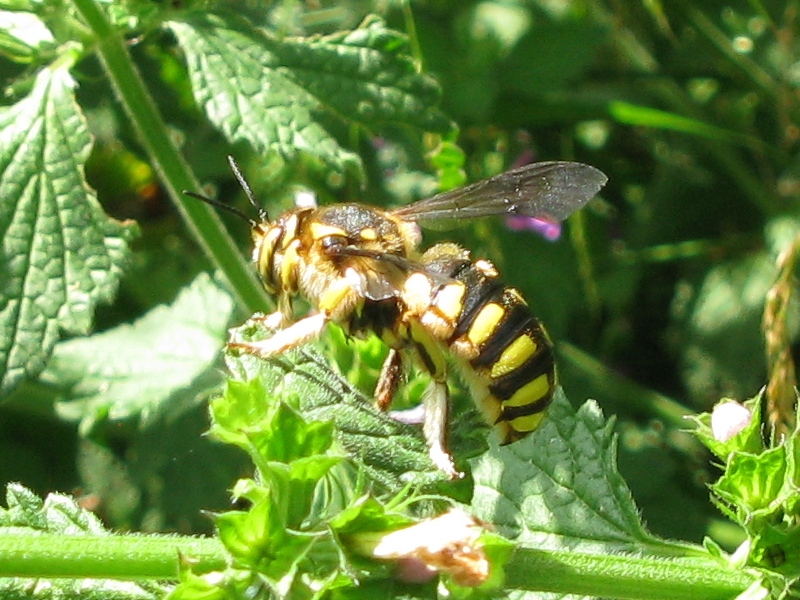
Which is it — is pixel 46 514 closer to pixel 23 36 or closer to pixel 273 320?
pixel 273 320

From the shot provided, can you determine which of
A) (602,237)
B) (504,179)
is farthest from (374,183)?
(504,179)

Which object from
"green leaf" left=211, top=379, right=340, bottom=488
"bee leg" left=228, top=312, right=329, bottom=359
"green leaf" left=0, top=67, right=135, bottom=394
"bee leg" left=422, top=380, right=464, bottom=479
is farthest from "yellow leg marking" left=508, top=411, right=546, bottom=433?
"green leaf" left=0, top=67, right=135, bottom=394

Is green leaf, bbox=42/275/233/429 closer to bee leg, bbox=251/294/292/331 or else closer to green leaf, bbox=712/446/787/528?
bee leg, bbox=251/294/292/331

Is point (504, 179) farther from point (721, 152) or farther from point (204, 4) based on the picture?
point (721, 152)

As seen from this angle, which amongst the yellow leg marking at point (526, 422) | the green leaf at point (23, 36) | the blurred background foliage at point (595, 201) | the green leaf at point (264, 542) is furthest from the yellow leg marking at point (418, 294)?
the blurred background foliage at point (595, 201)

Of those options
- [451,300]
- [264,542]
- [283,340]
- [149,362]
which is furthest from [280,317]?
[149,362]

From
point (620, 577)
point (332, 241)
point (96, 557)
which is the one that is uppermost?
point (332, 241)
